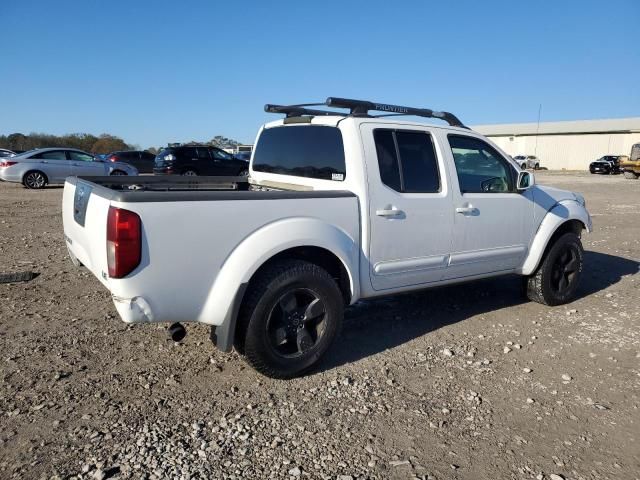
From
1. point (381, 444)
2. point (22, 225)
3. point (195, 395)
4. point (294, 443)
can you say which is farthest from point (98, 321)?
point (22, 225)

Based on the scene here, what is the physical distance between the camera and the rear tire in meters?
17.0

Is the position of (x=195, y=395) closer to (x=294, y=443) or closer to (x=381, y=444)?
(x=294, y=443)

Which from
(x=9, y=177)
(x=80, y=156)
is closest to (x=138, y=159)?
(x=80, y=156)

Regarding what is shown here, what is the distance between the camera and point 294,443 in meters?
2.75

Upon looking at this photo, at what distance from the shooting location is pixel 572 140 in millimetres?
59719

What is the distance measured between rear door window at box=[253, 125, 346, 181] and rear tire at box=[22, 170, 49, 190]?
1522cm

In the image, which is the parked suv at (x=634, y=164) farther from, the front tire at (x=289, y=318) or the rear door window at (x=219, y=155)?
the front tire at (x=289, y=318)

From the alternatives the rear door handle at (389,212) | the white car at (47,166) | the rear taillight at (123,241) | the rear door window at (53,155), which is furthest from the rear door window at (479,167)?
the rear door window at (53,155)

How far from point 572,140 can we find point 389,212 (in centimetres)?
6472

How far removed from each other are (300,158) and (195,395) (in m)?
A: 2.14

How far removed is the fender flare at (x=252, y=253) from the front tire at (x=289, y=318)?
14cm

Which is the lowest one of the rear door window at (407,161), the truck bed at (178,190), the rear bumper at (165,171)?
the rear bumper at (165,171)

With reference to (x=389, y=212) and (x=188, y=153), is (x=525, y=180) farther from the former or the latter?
(x=188, y=153)

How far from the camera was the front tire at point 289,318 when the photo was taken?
10.8 ft
